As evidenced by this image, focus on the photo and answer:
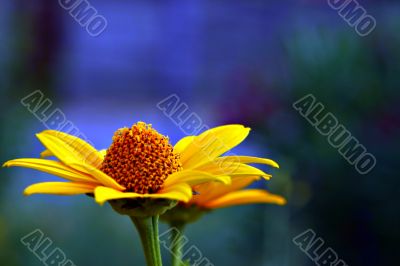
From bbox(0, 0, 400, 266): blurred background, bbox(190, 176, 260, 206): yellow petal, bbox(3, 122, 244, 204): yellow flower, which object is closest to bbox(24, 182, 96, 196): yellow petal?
bbox(3, 122, 244, 204): yellow flower

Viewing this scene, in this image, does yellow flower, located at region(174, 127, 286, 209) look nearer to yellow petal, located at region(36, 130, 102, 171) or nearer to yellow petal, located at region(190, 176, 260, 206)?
yellow petal, located at region(190, 176, 260, 206)

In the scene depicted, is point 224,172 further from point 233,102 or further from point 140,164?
point 233,102

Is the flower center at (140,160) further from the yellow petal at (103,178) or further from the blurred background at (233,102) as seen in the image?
the blurred background at (233,102)

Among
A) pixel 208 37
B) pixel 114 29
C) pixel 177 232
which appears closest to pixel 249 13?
pixel 208 37

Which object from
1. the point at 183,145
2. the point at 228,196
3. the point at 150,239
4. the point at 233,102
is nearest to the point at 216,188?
the point at 228,196

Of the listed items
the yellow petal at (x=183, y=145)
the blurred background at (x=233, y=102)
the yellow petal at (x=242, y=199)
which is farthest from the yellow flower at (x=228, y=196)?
the blurred background at (x=233, y=102)

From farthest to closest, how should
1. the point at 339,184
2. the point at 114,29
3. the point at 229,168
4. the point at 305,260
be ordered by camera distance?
1. the point at 114,29
2. the point at 305,260
3. the point at 339,184
4. the point at 229,168

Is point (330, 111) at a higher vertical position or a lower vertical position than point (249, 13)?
lower

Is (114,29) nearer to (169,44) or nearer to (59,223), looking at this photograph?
(169,44)
